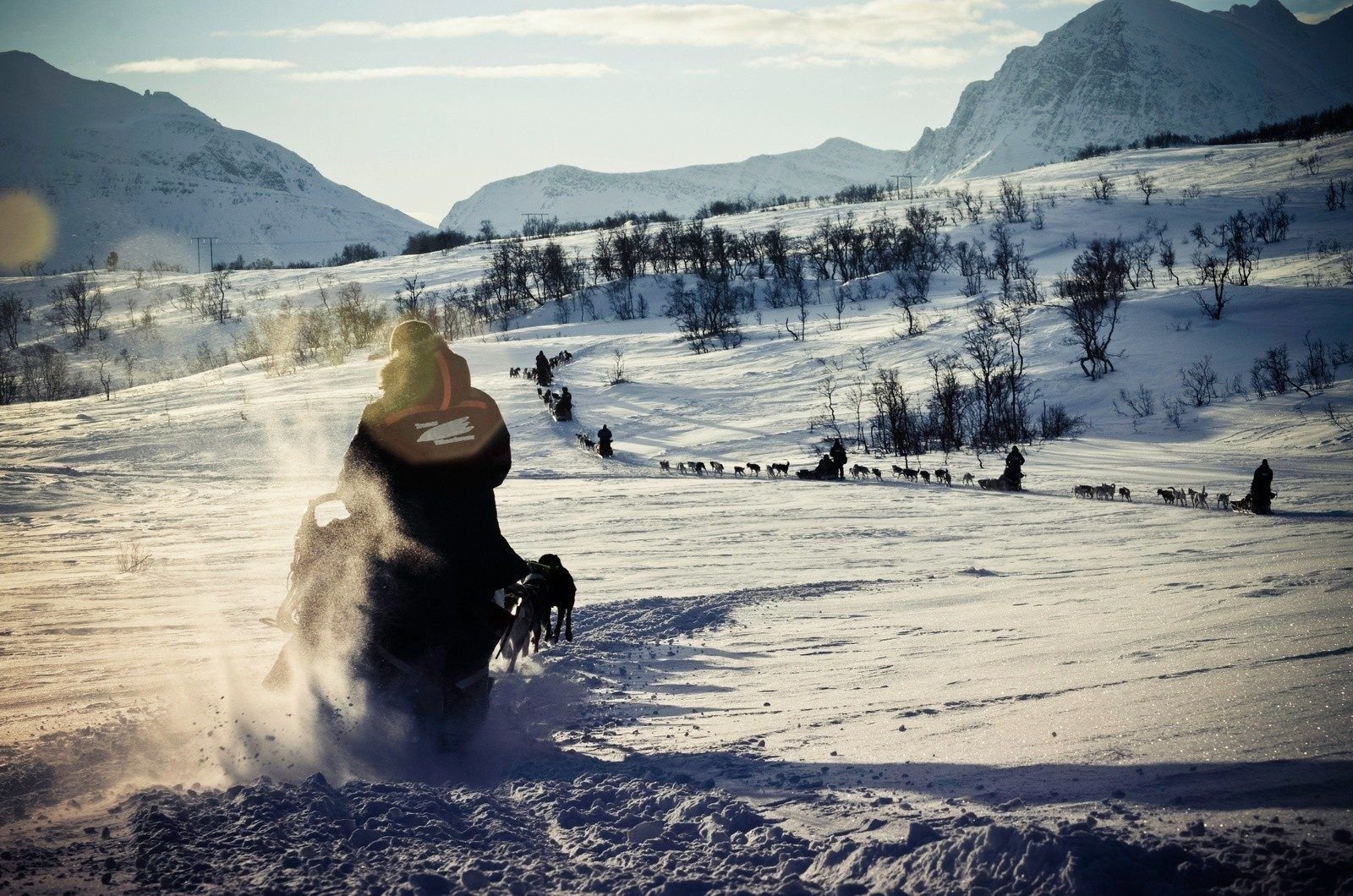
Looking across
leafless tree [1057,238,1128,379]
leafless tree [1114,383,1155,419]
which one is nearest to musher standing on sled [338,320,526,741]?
leafless tree [1114,383,1155,419]

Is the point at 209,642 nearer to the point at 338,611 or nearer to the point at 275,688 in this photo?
the point at 275,688

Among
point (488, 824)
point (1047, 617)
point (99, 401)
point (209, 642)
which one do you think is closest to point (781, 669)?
point (1047, 617)

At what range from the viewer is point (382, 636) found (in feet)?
13.6

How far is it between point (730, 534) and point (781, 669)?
832cm

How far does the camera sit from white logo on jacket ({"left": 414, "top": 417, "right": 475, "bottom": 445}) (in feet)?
13.7

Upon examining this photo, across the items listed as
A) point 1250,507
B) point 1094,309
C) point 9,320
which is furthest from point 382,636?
point 9,320

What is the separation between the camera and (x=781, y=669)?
5730mm

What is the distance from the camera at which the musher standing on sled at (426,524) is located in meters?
4.13

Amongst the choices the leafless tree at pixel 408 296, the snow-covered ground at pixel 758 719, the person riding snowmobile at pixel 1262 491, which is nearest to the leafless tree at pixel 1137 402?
the person riding snowmobile at pixel 1262 491

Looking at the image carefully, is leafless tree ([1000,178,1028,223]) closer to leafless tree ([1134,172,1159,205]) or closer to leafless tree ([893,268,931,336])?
leafless tree ([1134,172,1159,205])

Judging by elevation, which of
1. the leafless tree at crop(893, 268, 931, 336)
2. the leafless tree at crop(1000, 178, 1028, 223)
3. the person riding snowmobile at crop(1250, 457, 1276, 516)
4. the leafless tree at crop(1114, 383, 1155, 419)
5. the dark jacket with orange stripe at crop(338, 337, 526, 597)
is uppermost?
the leafless tree at crop(1000, 178, 1028, 223)

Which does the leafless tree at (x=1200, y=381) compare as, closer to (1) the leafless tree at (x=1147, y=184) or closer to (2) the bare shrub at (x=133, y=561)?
(2) the bare shrub at (x=133, y=561)

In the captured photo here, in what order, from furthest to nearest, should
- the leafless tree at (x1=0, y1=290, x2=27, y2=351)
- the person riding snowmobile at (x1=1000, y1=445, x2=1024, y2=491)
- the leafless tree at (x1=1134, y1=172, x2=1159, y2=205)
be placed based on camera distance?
the leafless tree at (x1=0, y1=290, x2=27, y2=351) → the leafless tree at (x1=1134, y1=172, x2=1159, y2=205) → the person riding snowmobile at (x1=1000, y1=445, x2=1024, y2=491)

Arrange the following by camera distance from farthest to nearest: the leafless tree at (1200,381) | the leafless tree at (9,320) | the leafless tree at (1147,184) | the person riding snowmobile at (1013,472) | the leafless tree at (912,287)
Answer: the leafless tree at (9,320) → the leafless tree at (1147,184) → the leafless tree at (912,287) → the leafless tree at (1200,381) → the person riding snowmobile at (1013,472)
